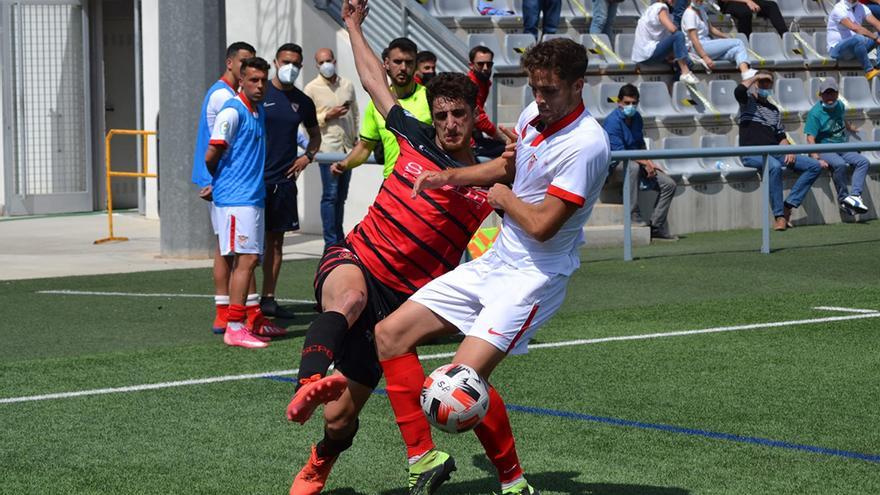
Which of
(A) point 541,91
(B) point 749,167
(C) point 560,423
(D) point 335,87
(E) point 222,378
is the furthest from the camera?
(B) point 749,167

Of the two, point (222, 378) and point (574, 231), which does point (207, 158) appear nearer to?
point (222, 378)

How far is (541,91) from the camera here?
5.52m

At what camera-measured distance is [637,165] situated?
16.1 metres

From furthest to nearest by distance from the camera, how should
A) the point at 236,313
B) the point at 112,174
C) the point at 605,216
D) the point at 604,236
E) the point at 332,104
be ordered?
the point at 112,174, the point at 605,216, the point at 604,236, the point at 332,104, the point at 236,313

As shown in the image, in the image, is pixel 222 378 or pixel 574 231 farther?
pixel 222 378

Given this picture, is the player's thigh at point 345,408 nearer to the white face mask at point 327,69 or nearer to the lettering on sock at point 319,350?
the lettering on sock at point 319,350

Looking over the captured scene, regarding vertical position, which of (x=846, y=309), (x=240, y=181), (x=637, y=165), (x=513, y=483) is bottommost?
(x=846, y=309)

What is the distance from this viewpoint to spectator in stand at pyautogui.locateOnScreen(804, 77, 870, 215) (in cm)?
1802

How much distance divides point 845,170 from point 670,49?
2.79 metres

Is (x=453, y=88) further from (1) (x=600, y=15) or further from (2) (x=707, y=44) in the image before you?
(2) (x=707, y=44)

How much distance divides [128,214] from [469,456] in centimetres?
1461

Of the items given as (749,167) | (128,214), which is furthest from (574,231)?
(128,214)

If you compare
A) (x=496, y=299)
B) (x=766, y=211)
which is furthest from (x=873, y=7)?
(x=496, y=299)

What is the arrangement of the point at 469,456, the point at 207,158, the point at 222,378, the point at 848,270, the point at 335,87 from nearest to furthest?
the point at 469,456
the point at 222,378
the point at 207,158
the point at 848,270
the point at 335,87
